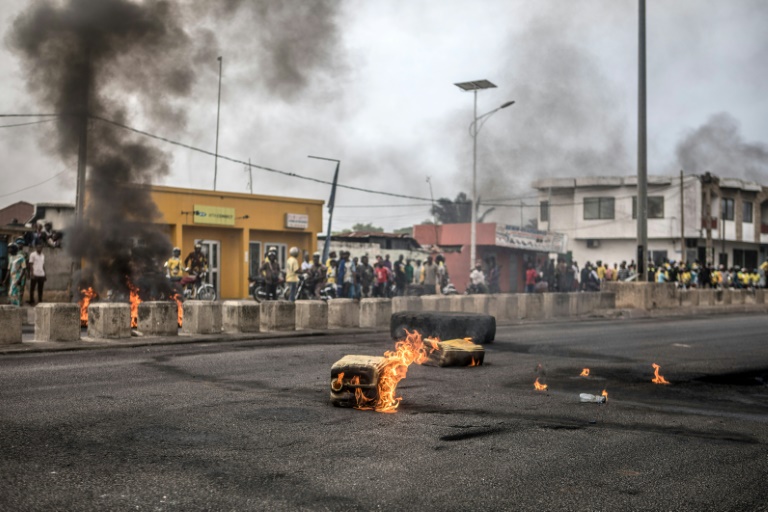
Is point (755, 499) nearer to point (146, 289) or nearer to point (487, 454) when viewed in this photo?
point (487, 454)

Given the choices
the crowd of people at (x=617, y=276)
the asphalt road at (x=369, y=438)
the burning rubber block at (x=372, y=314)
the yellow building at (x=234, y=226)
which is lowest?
the asphalt road at (x=369, y=438)

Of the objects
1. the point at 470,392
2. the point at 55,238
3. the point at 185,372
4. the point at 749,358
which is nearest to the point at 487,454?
the point at 470,392

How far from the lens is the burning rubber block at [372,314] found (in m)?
16.4

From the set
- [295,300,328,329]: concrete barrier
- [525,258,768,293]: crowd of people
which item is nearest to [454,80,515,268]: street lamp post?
[525,258,768,293]: crowd of people

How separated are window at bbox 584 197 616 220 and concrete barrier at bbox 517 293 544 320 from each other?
100 ft

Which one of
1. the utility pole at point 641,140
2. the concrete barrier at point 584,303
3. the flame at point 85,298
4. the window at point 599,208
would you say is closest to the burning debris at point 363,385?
the flame at point 85,298

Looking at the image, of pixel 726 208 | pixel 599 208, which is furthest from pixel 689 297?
pixel 726 208

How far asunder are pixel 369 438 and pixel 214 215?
2441 cm

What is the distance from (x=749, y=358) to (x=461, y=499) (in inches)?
359

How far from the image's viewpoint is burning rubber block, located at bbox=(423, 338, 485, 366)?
9852mm

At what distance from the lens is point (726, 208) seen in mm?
51406

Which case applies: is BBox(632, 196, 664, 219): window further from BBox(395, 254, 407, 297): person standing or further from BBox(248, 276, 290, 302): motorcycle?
BBox(248, 276, 290, 302): motorcycle

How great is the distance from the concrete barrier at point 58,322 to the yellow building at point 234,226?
16.2 meters

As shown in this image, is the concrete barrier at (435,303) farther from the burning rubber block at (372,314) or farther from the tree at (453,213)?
the tree at (453,213)
